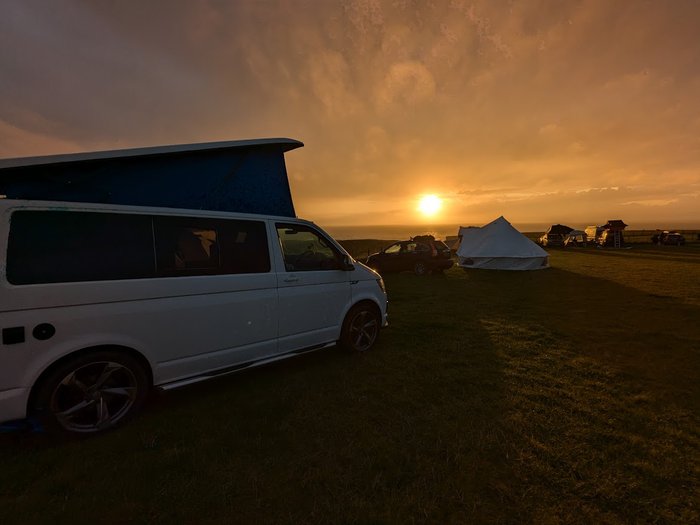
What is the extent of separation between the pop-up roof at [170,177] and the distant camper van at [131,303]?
89 centimetres

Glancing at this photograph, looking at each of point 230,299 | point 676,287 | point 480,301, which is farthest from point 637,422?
point 676,287

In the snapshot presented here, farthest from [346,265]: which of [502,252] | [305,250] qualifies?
[502,252]

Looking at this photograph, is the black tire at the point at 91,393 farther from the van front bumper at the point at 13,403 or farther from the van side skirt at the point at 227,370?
the van side skirt at the point at 227,370

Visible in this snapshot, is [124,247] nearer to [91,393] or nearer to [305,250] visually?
[91,393]

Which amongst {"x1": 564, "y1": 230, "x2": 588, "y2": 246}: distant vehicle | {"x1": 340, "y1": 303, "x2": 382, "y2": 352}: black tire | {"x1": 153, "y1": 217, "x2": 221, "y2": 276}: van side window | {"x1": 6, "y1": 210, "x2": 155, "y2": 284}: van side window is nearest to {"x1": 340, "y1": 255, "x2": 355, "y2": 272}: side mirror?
{"x1": 340, "y1": 303, "x2": 382, "y2": 352}: black tire

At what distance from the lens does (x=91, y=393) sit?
3.27m

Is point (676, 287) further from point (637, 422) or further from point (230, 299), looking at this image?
point (230, 299)

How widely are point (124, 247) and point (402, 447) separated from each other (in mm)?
3358

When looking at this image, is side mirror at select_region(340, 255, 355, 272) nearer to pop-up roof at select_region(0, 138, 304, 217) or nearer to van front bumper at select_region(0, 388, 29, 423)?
pop-up roof at select_region(0, 138, 304, 217)

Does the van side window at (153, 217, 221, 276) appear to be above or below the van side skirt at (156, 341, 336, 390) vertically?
above

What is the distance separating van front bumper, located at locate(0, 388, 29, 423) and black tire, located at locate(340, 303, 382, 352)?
359 centimetres

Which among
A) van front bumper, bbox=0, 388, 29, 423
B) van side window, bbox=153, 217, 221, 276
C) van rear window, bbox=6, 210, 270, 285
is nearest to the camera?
van front bumper, bbox=0, 388, 29, 423

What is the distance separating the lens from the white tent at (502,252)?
17.5 meters

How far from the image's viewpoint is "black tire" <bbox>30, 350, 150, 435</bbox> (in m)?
3.03
